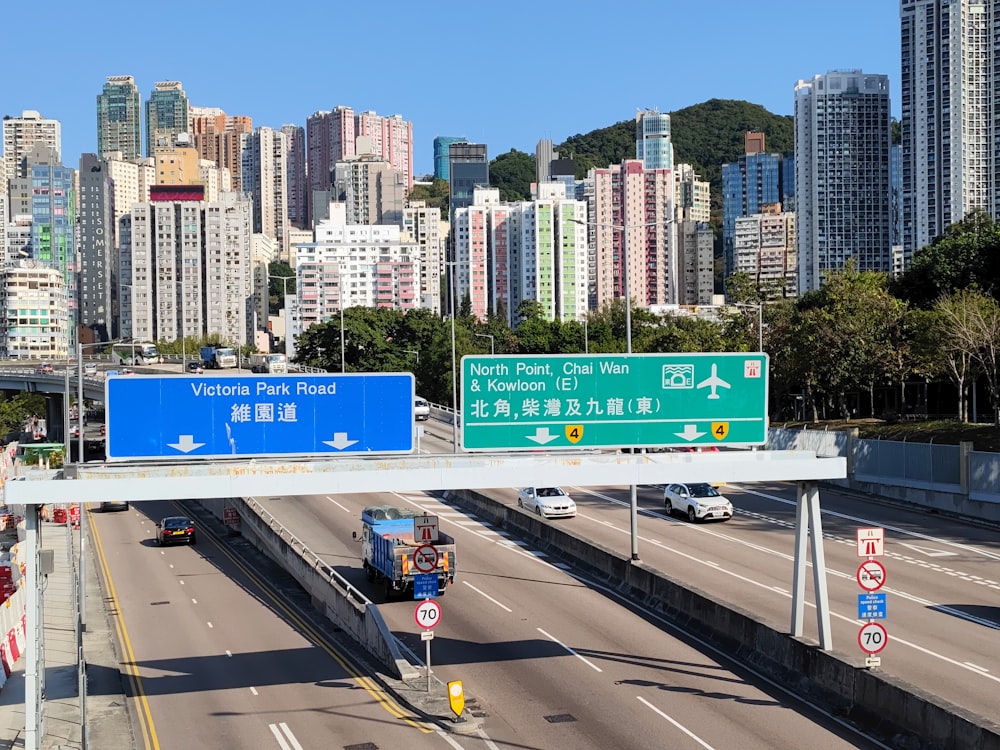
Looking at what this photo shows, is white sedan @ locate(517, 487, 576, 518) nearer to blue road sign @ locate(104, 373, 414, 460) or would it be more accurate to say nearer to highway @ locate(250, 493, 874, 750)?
highway @ locate(250, 493, 874, 750)

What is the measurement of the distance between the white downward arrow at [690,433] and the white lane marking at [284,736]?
9173 millimetres

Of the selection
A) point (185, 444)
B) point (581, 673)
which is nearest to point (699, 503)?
point (581, 673)

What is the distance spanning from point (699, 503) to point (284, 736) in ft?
89.2

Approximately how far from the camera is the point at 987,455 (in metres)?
45.0

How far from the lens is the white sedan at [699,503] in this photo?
47688 mm

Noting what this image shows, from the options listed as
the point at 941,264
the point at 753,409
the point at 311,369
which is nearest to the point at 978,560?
the point at 753,409

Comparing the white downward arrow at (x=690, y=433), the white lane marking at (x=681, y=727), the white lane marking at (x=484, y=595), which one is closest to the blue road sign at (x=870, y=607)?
the white lane marking at (x=681, y=727)

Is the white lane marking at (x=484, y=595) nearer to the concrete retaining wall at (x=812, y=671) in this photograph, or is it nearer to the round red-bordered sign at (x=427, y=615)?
the concrete retaining wall at (x=812, y=671)

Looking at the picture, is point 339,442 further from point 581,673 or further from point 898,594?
point 898,594

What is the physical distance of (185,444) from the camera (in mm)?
21516

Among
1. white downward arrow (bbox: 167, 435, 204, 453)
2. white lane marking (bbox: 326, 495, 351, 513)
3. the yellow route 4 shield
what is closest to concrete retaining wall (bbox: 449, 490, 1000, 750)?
the yellow route 4 shield

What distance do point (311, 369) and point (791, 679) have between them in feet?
295

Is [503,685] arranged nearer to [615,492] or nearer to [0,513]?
[615,492]

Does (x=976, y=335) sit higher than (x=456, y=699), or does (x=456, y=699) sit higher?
(x=976, y=335)
